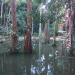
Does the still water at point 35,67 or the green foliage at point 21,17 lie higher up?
the green foliage at point 21,17

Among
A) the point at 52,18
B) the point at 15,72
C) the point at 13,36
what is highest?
the point at 52,18

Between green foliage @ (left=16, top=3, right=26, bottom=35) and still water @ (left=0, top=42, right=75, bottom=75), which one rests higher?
green foliage @ (left=16, top=3, right=26, bottom=35)

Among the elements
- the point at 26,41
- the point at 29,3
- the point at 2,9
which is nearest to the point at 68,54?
the point at 26,41

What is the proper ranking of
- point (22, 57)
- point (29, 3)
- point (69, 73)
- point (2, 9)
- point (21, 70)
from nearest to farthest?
point (69, 73) → point (21, 70) → point (22, 57) → point (29, 3) → point (2, 9)

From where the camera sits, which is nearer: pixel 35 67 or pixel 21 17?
pixel 35 67

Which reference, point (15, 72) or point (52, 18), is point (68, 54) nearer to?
point (52, 18)

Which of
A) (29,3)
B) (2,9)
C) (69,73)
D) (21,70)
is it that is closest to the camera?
(69,73)

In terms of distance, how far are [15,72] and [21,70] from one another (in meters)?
0.47

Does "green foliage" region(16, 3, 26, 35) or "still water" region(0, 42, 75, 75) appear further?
"green foliage" region(16, 3, 26, 35)

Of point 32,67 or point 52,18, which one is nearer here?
point 32,67

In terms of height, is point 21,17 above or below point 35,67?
above

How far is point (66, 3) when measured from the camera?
1458cm

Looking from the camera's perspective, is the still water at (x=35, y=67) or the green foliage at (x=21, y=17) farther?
the green foliage at (x=21, y=17)

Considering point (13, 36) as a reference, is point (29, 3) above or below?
above
